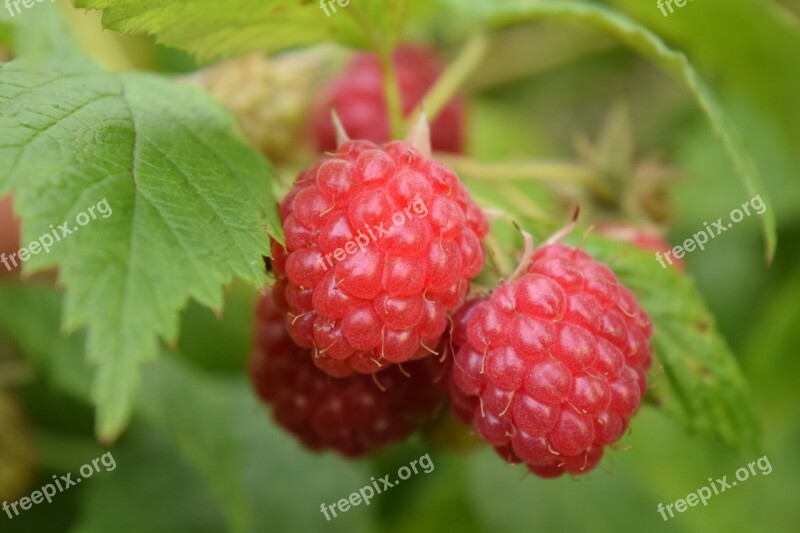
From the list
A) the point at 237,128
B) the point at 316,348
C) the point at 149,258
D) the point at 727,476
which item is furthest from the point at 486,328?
the point at 727,476

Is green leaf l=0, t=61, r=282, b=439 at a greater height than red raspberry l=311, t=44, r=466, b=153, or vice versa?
green leaf l=0, t=61, r=282, b=439

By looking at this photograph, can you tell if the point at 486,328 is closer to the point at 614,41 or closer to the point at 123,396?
the point at 123,396

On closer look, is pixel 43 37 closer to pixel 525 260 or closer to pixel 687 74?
pixel 525 260

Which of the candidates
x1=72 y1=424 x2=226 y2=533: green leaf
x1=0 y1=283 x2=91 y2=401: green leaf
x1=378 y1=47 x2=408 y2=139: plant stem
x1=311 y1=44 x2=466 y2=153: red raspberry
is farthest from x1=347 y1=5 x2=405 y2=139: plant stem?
x1=72 y1=424 x2=226 y2=533: green leaf

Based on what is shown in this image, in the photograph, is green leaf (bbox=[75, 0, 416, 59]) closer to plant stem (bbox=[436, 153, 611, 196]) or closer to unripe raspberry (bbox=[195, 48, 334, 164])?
plant stem (bbox=[436, 153, 611, 196])

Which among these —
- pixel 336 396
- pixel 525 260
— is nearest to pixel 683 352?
pixel 525 260
